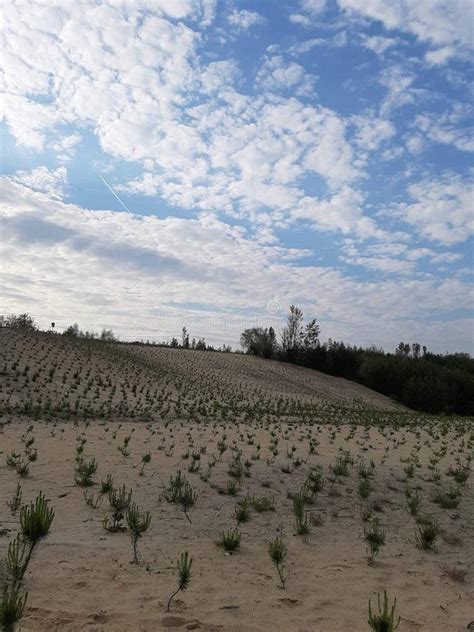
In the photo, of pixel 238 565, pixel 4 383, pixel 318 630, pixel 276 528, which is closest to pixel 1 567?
pixel 238 565

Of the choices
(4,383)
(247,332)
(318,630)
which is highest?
(247,332)

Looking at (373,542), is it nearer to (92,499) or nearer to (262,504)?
(262,504)

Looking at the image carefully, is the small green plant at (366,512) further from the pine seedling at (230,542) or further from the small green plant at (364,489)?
the pine seedling at (230,542)

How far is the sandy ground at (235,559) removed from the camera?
4020 mm

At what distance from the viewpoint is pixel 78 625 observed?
370 cm

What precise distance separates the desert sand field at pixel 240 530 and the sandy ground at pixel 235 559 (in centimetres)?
2

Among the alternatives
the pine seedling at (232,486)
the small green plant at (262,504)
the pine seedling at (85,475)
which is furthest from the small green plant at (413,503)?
the pine seedling at (85,475)

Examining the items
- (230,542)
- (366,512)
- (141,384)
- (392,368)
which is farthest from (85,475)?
(392,368)

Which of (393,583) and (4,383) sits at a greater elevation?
(4,383)

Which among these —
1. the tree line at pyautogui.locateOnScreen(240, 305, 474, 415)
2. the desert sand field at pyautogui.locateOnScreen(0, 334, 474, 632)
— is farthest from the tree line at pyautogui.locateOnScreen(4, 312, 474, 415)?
the desert sand field at pyautogui.locateOnScreen(0, 334, 474, 632)

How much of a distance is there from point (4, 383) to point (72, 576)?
16.9m

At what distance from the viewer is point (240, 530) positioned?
6027 mm

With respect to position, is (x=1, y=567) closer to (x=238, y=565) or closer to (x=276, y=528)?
(x=238, y=565)

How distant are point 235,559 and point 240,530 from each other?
857 mm
